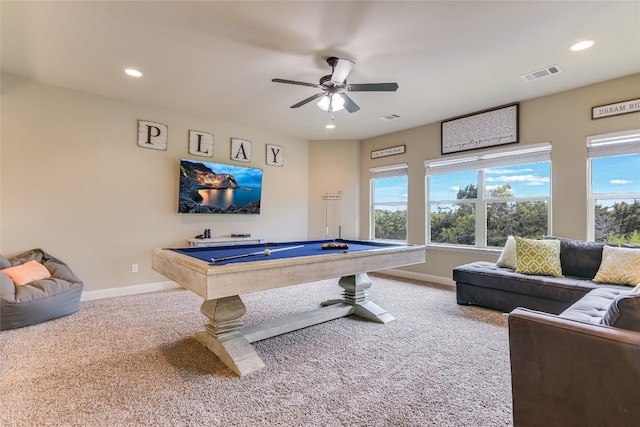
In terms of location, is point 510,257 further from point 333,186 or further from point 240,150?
point 240,150

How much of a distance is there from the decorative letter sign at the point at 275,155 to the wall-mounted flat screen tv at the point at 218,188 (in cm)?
41

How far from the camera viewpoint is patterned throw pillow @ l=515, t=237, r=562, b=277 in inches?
130

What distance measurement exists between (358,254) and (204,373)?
1.51 m

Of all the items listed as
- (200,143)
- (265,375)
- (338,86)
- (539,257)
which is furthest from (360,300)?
(200,143)

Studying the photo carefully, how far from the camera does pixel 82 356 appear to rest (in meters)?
2.39

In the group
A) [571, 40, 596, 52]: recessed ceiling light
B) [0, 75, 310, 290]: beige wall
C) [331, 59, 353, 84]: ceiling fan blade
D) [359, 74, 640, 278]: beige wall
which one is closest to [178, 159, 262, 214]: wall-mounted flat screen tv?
[0, 75, 310, 290]: beige wall

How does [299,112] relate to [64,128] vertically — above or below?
above

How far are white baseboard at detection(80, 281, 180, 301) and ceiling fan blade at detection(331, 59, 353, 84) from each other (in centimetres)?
376

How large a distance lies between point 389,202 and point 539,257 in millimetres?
2882

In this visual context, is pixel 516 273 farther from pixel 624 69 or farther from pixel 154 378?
pixel 154 378

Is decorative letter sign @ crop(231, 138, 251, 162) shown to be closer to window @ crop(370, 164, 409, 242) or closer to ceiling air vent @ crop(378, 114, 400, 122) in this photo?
ceiling air vent @ crop(378, 114, 400, 122)

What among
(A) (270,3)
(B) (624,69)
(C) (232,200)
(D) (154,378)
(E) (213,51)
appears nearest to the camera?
(D) (154,378)

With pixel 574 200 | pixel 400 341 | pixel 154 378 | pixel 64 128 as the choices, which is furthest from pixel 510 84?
pixel 64 128

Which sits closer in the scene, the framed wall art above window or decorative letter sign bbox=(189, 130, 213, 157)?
the framed wall art above window
